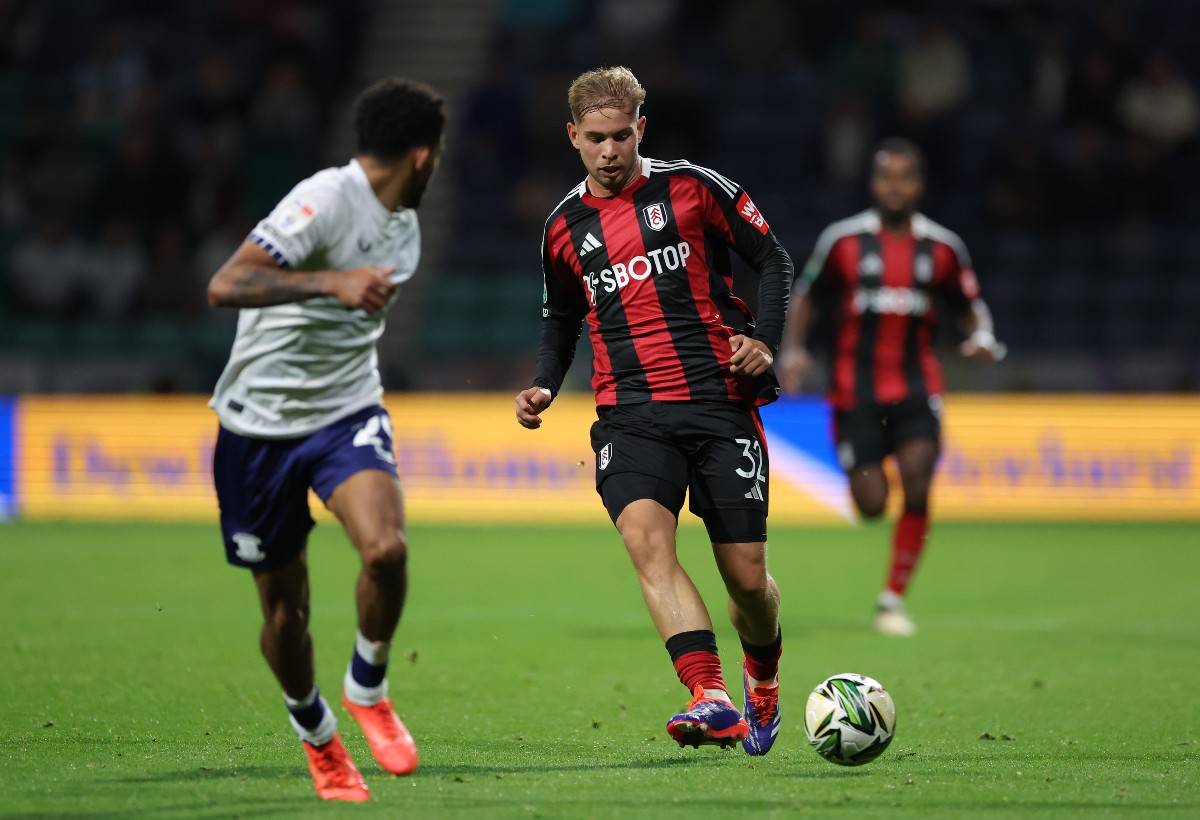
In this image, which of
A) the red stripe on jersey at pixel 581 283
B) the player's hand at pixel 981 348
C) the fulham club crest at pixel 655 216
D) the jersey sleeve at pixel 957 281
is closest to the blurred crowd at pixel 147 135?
the jersey sleeve at pixel 957 281

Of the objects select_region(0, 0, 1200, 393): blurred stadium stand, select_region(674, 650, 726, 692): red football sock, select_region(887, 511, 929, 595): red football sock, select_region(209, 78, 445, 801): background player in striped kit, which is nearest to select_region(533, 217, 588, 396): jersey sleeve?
select_region(209, 78, 445, 801): background player in striped kit

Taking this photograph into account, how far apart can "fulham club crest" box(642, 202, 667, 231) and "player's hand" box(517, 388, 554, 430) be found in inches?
26.2

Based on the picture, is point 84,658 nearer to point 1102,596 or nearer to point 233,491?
point 233,491

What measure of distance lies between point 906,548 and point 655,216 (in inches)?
162

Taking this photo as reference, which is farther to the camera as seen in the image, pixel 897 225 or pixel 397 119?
pixel 897 225

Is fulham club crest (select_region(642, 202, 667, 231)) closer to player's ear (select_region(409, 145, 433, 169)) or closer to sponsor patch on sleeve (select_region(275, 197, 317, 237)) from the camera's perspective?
player's ear (select_region(409, 145, 433, 169))

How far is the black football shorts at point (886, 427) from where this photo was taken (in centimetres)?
932

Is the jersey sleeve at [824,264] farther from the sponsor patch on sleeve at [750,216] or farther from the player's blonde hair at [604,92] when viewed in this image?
the player's blonde hair at [604,92]

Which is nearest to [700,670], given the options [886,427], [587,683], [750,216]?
[750,216]

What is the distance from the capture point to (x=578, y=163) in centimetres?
1931

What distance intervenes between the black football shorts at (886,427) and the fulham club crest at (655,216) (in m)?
3.93

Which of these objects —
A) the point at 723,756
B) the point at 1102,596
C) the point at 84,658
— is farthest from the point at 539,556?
the point at 723,756

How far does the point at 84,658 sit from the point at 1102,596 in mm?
6201

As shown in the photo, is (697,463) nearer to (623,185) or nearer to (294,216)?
Answer: (623,185)
